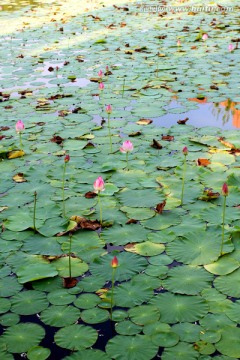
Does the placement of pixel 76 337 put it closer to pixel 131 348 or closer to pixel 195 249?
pixel 131 348

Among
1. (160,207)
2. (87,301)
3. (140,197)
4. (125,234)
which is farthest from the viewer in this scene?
(140,197)

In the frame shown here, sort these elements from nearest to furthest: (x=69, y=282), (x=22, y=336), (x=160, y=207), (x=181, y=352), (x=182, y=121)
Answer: (x=181, y=352)
(x=22, y=336)
(x=69, y=282)
(x=160, y=207)
(x=182, y=121)

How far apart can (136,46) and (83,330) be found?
15.9 ft

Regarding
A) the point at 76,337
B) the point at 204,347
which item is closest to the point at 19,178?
the point at 76,337

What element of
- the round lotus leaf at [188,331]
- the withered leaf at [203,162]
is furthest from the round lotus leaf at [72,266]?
the withered leaf at [203,162]

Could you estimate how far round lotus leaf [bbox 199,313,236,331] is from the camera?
1.57 metres

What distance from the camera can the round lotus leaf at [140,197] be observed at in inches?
92.5

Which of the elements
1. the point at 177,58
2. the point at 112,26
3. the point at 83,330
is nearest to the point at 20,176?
the point at 83,330

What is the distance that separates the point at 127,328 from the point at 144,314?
9cm

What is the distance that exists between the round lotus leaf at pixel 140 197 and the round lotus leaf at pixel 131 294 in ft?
2.03

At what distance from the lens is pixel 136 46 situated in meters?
5.88

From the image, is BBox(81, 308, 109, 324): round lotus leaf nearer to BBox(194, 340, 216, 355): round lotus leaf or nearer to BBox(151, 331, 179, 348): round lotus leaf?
BBox(151, 331, 179, 348): round lotus leaf

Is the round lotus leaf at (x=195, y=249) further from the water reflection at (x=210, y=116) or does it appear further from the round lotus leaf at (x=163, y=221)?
the water reflection at (x=210, y=116)

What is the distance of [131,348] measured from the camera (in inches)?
58.8
